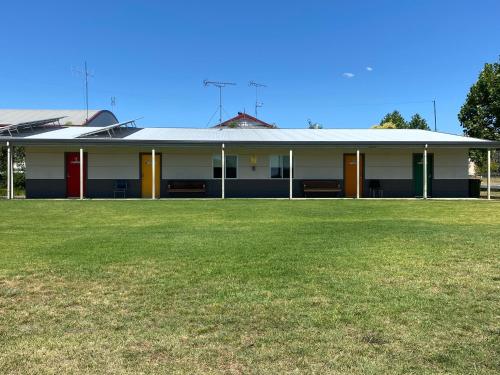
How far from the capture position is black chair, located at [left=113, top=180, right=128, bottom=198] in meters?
21.6

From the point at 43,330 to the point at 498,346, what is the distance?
12.3ft

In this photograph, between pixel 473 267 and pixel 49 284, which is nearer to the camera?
pixel 49 284

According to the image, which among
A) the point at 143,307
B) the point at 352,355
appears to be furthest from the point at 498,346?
the point at 143,307

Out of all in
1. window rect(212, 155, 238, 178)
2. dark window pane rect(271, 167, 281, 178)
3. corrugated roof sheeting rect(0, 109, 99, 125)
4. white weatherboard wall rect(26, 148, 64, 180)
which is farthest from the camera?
corrugated roof sheeting rect(0, 109, 99, 125)

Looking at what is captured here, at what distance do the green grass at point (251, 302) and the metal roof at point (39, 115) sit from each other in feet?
117

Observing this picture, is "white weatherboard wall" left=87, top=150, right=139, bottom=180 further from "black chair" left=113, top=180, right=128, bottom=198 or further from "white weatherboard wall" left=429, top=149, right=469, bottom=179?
"white weatherboard wall" left=429, top=149, right=469, bottom=179

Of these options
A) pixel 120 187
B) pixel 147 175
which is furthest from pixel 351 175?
pixel 120 187

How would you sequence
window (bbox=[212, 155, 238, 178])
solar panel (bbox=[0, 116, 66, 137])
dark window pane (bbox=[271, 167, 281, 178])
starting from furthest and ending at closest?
dark window pane (bbox=[271, 167, 281, 178]) → window (bbox=[212, 155, 238, 178]) → solar panel (bbox=[0, 116, 66, 137])

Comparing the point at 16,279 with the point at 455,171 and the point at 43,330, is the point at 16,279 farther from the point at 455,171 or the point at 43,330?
the point at 455,171

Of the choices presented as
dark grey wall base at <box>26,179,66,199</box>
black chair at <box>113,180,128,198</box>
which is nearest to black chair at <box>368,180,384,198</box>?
black chair at <box>113,180,128,198</box>

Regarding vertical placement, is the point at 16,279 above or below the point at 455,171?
below

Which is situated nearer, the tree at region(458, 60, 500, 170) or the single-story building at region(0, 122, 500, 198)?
the single-story building at region(0, 122, 500, 198)

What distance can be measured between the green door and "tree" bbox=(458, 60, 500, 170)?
960cm

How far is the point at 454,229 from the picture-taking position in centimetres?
995
